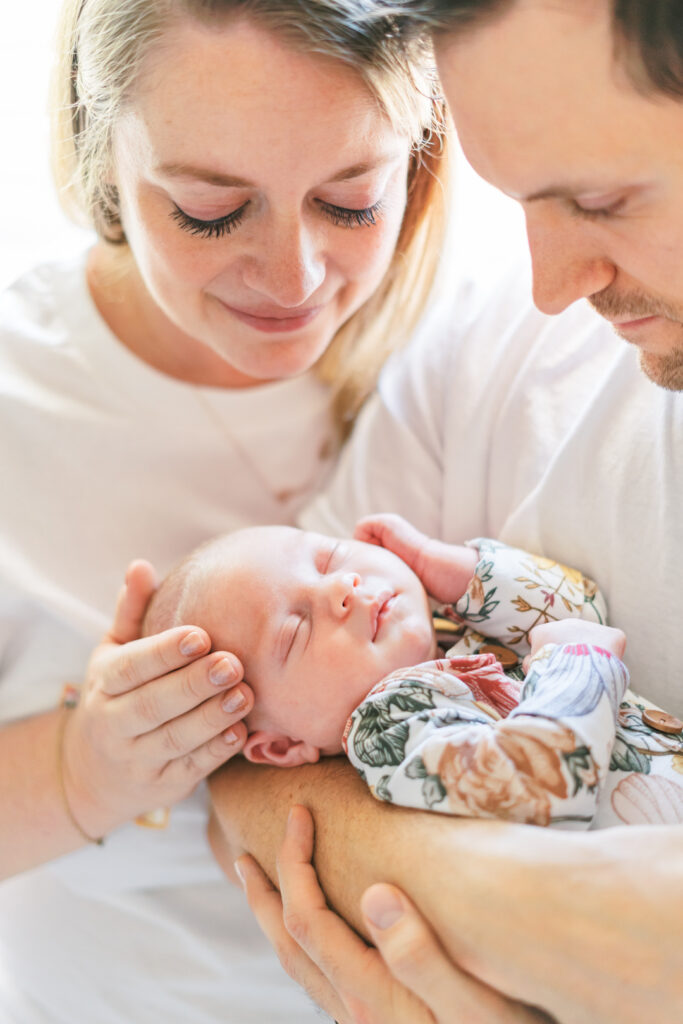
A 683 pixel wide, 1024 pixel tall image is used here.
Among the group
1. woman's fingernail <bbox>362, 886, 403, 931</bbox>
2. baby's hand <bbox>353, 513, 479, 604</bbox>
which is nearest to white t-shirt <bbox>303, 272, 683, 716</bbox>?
baby's hand <bbox>353, 513, 479, 604</bbox>

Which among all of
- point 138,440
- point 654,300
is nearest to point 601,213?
point 654,300

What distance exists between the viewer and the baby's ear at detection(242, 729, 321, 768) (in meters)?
1.59

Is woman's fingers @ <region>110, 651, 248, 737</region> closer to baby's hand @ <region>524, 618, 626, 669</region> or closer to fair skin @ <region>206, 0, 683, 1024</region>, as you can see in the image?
fair skin @ <region>206, 0, 683, 1024</region>

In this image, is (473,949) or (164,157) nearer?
(473,949)

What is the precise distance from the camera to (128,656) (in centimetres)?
155

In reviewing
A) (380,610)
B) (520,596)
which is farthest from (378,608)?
(520,596)

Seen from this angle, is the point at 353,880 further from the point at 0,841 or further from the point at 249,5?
the point at 249,5

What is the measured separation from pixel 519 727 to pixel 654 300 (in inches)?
23.1

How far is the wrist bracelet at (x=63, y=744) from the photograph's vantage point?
174 centimetres

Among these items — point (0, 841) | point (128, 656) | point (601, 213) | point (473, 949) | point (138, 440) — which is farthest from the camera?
point (138, 440)

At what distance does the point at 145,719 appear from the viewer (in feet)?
5.08

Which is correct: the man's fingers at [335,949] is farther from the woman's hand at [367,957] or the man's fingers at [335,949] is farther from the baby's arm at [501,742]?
the baby's arm at [501,742]

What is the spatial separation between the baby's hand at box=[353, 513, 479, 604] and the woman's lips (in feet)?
1.23

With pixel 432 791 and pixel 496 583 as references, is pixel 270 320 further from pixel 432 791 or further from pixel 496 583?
pixel 432 791
